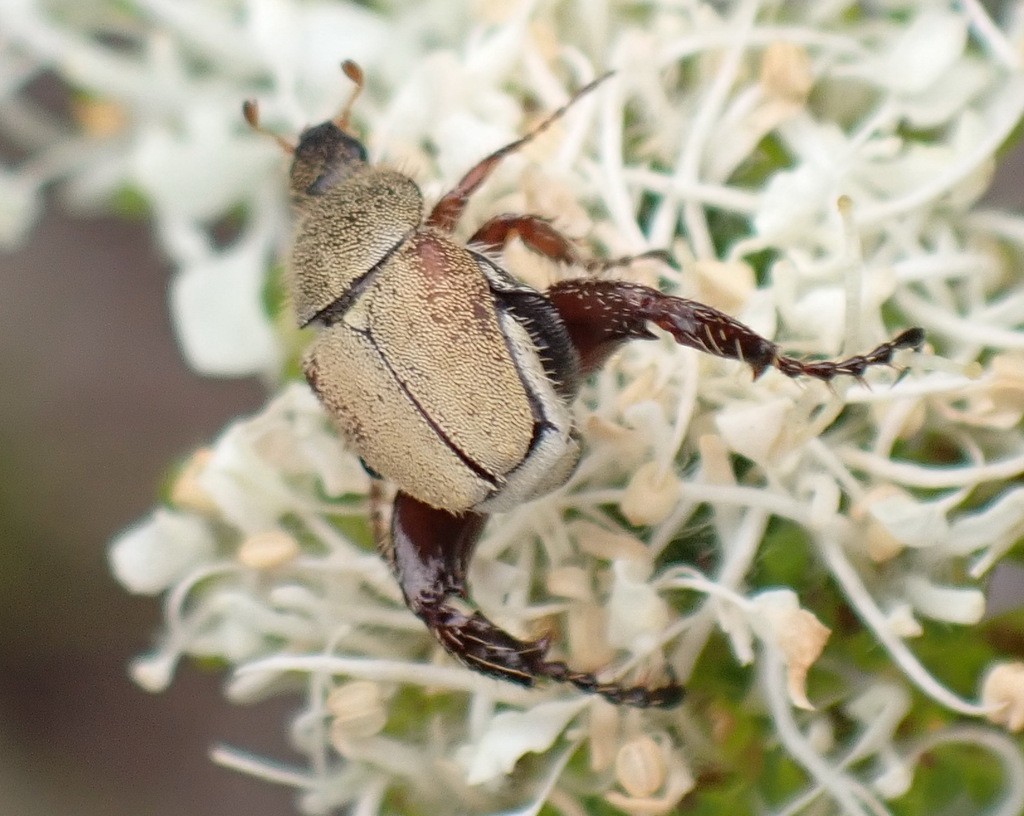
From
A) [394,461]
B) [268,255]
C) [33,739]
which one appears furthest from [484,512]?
[33,739]

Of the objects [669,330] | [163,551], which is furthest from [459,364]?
[163,551]

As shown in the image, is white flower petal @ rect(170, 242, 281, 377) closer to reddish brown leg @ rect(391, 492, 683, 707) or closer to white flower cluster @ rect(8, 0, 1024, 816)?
white flower cluster @ rect(8, 0, 1024, 816)

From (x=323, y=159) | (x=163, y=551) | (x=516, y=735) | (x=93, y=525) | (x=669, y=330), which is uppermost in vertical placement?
(x=323, y=159)

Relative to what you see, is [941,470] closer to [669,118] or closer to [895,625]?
[895,625]

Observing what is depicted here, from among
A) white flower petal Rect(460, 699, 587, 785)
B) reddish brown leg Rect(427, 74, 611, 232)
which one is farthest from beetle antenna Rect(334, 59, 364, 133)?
white flower petal Rect(460, 699, 587, 785)

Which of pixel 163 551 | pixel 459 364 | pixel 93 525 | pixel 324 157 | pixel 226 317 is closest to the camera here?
pixel 459 364

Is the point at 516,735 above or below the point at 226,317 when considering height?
A: below

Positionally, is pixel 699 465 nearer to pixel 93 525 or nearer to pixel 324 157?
pixel 324 157
